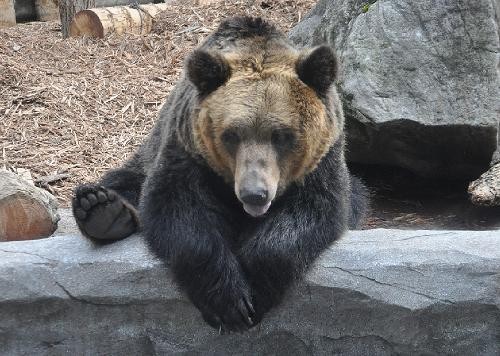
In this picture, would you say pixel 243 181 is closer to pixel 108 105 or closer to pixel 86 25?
pixel 108 105

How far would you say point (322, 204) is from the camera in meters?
4.76

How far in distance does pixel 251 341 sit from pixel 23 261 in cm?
139

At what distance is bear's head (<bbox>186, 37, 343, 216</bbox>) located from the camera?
14.5 ft

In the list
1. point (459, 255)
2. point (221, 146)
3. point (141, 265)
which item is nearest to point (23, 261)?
point (141, 265)

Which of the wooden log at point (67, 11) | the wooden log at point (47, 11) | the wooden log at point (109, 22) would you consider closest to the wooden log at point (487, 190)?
the wooden log at point (109, 22)

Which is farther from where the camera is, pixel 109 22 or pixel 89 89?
pixel 109 22

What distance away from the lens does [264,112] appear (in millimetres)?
4418

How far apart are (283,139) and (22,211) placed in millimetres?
2277

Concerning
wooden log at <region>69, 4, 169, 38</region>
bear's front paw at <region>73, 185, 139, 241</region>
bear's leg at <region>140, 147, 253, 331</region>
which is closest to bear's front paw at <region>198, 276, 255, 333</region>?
bear's leg at <region>140, 147, 253, 331</region>

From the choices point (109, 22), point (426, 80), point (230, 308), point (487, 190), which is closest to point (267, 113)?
point (230, 308)

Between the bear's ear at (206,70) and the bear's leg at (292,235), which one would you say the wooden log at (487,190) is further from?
the bear's ear at (206,70)

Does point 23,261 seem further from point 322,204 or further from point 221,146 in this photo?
point 322,204

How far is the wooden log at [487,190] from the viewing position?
662cm

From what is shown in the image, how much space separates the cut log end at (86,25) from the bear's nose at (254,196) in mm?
7729
